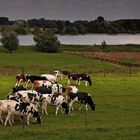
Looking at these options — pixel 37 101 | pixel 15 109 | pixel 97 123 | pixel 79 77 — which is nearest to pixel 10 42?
pixel 79 77

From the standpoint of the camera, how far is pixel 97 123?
91.8ft

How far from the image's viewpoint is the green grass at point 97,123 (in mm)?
22453

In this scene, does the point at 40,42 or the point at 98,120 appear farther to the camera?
the point at 40,42

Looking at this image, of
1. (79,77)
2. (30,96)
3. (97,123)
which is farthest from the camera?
(79,77)

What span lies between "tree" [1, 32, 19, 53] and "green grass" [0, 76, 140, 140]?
72343 millimetres

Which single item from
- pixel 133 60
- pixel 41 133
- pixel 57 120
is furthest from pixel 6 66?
pixel 41 133

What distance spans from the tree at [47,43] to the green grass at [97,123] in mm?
72944

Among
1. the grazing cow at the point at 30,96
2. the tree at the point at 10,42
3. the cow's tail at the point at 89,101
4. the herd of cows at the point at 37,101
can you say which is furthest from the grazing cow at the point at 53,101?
the tree at the point at 10,42

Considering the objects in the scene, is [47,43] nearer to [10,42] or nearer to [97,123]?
[10,42]

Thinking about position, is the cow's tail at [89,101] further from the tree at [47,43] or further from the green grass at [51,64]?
the tree at [47,43]

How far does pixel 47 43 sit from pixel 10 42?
10375 millimetres

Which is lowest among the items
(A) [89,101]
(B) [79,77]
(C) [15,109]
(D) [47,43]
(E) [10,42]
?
(B) [79,77]

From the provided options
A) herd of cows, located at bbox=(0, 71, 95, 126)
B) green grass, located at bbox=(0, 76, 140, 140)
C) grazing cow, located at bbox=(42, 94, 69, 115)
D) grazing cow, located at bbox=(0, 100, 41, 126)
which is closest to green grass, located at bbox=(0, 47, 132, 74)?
green grass, located at bbox=(0, 76, 140, 140)

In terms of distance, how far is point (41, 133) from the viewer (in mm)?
23094
